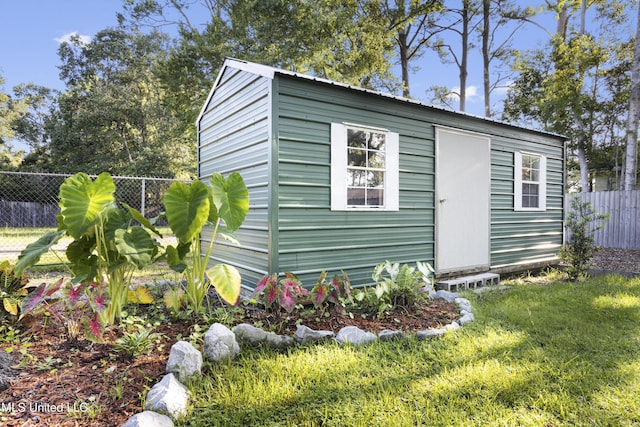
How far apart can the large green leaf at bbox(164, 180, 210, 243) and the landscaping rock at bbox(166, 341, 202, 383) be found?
95 cm

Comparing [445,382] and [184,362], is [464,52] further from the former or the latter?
[184,362]

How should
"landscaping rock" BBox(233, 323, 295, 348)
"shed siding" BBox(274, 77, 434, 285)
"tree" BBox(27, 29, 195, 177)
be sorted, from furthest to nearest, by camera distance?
"tree" BBox(27, 29, 195, 177)
"shed siding" BBox(274, 77, 434, 285)
"landscaping rock" BBox(233, 323, 295, 348)

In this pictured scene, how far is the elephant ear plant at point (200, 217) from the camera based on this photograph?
8.89 feet

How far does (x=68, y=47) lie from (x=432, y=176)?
25.6 meters

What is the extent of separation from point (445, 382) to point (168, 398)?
1698 millimetres

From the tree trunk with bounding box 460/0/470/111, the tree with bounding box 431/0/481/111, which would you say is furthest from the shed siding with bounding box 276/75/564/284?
the tree with bounding box 431/0/481/111

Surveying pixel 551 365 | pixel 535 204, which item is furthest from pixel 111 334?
pixel 535 204

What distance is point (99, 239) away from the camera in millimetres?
2777

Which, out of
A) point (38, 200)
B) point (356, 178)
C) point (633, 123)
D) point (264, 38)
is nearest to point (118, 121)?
point (38, 200)

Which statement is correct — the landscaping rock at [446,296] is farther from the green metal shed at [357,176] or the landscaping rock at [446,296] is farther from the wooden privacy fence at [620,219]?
the wooden privacy fence at [620,219]

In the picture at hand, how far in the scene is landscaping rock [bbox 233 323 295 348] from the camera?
2656 mm

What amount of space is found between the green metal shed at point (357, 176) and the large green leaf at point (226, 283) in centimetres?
98

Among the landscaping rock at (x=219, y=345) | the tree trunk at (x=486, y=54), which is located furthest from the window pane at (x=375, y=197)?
the tree trunk at (x=486, y=54)

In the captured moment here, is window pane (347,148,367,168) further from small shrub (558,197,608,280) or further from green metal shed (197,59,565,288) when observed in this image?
small shrub (558,197,608,280)
